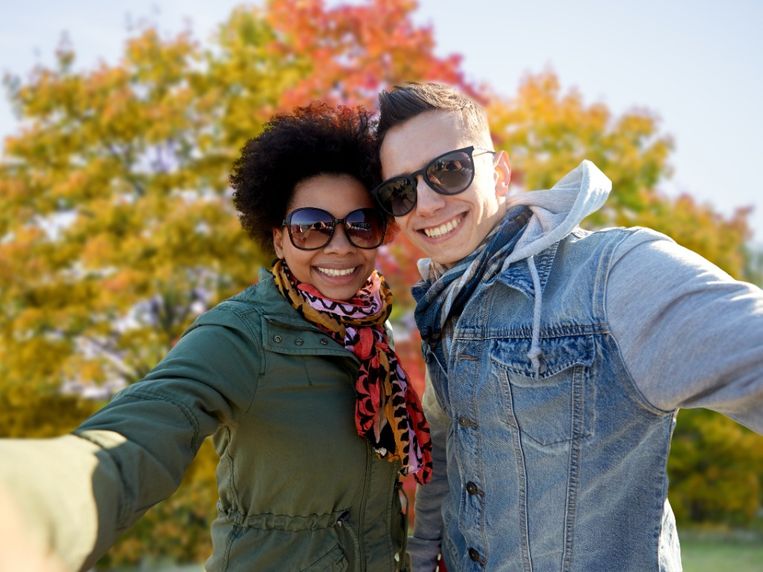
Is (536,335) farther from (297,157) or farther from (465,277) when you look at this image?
(297,157)

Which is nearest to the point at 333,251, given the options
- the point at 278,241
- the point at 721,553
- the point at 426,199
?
the point at 278,241

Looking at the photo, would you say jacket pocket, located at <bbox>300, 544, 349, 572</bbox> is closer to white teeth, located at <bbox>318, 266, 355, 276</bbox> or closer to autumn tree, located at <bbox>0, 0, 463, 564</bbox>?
white teeth, located at <bbox>318, 266, 355, 276</bbox>

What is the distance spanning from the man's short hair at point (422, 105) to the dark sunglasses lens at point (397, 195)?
0.15 m

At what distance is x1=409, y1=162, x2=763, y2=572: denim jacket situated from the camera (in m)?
1.60

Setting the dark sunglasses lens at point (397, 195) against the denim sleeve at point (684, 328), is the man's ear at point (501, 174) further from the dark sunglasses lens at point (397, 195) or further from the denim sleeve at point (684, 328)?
the denim sleeve at point (684, 328)

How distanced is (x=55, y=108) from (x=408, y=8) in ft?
18.1

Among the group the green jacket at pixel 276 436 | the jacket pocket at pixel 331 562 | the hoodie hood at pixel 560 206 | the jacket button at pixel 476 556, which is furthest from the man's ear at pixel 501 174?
the jacket pocket at pixel 331 562

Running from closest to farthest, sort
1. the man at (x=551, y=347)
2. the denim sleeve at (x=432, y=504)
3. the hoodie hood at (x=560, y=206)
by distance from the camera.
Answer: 1. the man at (x=551, y=347)
2. the hoodie hood at (x=560, y=206)
3. the denim sleeve at (x=432, y=504)

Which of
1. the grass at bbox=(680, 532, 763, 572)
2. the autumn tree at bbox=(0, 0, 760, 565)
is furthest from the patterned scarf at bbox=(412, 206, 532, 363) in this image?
the grass at bbox=(680, 532, 763, 572)

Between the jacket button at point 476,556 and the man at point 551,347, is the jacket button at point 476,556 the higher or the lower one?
the lower one

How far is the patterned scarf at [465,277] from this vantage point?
204 centimetres

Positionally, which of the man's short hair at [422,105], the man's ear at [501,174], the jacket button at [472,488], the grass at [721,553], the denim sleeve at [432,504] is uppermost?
the man's short hair at [422,105]

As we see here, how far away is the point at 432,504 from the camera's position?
102 inches

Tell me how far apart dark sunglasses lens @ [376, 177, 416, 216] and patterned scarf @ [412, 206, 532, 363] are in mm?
233
